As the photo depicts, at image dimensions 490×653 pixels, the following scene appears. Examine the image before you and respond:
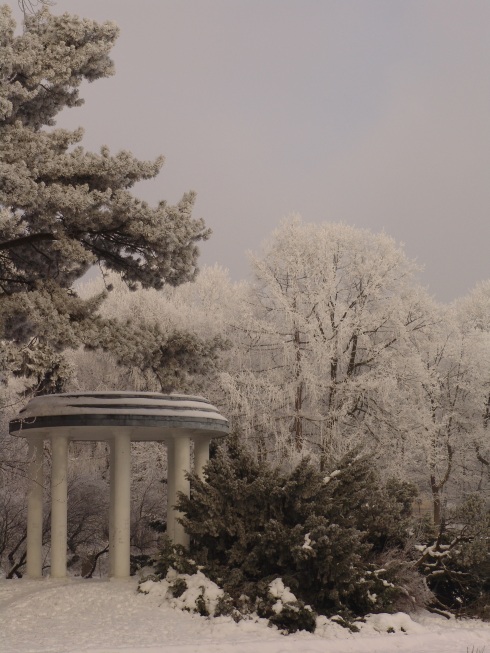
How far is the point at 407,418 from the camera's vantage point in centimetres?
2553

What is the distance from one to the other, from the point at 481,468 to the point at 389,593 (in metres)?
18.6

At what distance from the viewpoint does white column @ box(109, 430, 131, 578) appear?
14359mm

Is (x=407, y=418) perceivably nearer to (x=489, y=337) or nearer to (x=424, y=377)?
(x=424, y=377)

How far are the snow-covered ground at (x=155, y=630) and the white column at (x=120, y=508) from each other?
28.0 inches

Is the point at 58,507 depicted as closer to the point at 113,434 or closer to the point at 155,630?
the point at 113,434

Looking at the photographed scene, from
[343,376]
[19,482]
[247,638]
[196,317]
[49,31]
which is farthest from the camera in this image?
[196,317]

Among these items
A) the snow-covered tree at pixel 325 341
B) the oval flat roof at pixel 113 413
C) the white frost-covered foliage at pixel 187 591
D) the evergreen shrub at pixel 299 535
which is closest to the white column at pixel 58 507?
the oval flat roof at pixel 113 413

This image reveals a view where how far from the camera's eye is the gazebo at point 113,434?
45.7 ft

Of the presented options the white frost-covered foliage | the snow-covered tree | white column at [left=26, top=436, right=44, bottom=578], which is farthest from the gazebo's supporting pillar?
the snow-covered tree

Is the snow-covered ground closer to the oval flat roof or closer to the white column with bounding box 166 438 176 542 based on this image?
the white column with bounding box 166 438 176 542

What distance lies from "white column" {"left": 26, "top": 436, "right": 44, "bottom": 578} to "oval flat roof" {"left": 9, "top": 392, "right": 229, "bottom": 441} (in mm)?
489

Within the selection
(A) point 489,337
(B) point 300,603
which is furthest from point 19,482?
(A) point 489,337

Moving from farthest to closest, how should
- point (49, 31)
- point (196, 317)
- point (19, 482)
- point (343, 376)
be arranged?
point (196, 317), point (343, 376), point (19, 482), point (49, 31)

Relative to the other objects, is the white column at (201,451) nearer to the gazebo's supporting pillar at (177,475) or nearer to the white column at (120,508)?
the gazebo's supporting pillar at (177,475)
